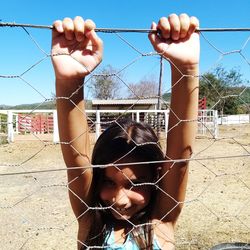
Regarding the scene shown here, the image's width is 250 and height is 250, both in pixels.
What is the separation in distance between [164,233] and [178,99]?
33cm

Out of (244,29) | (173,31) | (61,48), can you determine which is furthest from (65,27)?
(244,29)

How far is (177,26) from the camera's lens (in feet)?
2.26

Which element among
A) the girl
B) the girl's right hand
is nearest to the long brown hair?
the girl

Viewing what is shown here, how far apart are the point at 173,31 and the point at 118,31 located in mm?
101

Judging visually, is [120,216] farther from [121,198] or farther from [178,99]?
[178,99]

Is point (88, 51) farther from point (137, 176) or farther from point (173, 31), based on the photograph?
point (137, 176)

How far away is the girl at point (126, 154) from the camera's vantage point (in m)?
0.71

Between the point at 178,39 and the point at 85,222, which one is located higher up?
the point at 178,39

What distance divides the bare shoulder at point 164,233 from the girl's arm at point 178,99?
2cm

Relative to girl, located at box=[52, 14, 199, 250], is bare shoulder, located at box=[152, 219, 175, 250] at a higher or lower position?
lower

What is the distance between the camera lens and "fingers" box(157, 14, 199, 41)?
69cm

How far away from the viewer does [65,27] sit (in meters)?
0.66

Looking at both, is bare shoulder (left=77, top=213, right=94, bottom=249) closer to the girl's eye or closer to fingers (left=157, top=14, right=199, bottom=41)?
the girl's eye

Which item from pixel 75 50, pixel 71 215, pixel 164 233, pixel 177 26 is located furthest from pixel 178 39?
pixel 71 215
